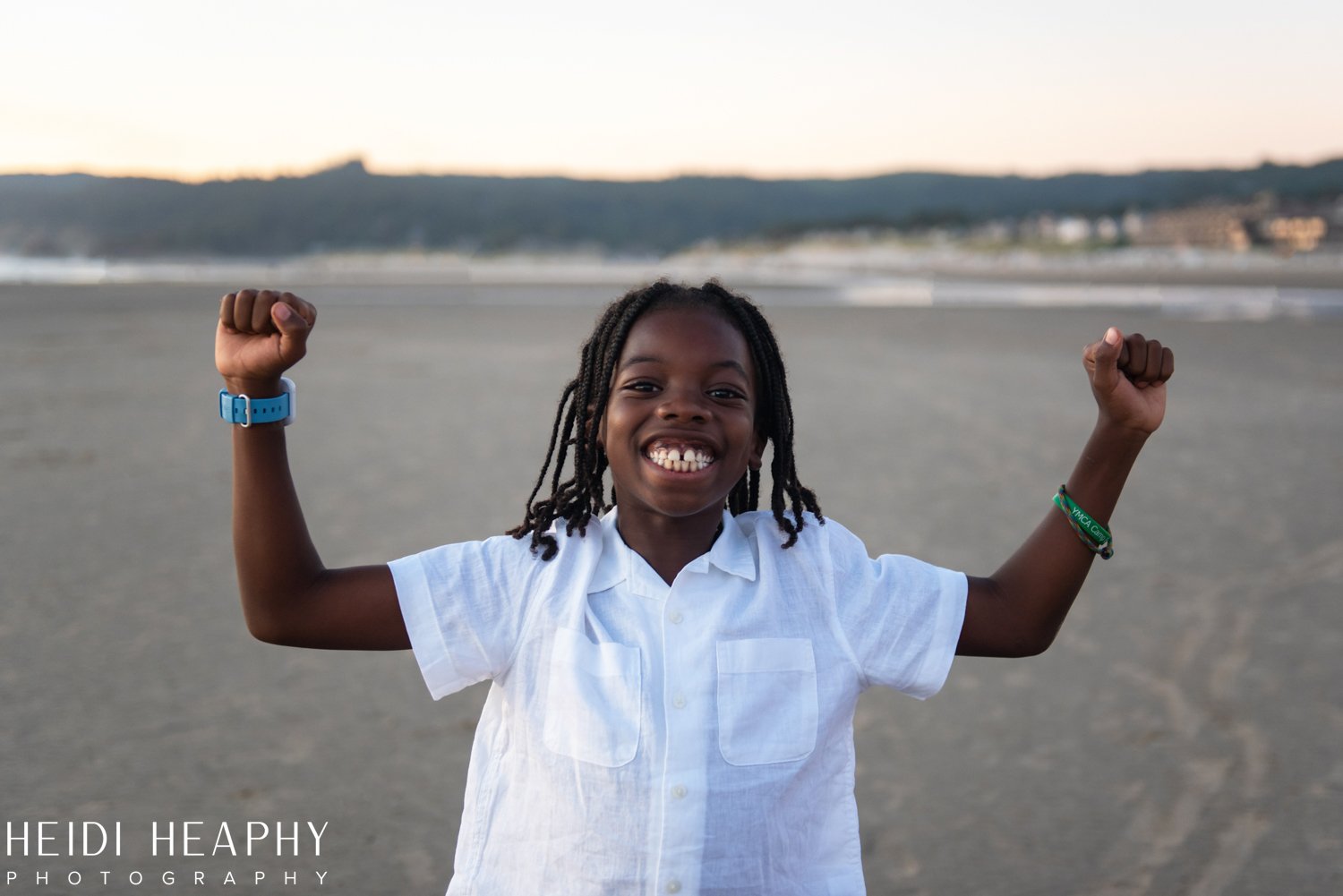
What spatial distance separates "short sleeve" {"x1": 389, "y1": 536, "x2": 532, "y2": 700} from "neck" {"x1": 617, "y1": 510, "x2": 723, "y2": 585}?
7.8 inches

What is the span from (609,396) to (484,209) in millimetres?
133719

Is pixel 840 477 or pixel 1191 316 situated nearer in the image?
pixel 840 477

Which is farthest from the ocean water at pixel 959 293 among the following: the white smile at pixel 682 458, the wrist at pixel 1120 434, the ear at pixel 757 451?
the white smile at pixel 682 458

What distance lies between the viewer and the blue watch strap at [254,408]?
1.69m

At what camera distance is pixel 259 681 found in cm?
410

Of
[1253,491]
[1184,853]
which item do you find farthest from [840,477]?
[1184,853]

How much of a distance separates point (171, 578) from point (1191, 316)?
20739 mm

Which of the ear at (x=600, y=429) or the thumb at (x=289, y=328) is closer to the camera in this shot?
the thumb at (x=289, y=328)

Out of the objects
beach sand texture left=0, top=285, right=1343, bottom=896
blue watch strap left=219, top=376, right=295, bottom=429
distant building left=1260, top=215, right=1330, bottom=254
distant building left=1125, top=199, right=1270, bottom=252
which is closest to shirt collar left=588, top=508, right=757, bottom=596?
blue watch strap left=219, top=376, right=295, bottom=429

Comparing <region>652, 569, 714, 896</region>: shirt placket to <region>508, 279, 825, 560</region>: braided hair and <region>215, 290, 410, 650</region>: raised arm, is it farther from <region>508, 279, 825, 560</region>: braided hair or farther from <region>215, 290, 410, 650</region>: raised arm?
<region>215, 290, 410, 650</region>: raised arm

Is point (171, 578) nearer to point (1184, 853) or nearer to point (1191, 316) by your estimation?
point (1184, 853)

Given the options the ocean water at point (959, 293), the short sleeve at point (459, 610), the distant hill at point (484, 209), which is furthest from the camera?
the distant hill at point (484, 209)

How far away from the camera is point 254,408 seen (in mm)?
1691

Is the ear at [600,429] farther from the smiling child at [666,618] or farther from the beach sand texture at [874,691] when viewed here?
the beach sand texture at [874,691]
